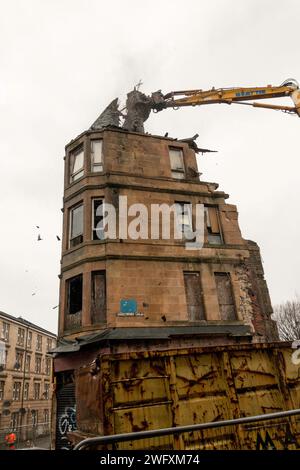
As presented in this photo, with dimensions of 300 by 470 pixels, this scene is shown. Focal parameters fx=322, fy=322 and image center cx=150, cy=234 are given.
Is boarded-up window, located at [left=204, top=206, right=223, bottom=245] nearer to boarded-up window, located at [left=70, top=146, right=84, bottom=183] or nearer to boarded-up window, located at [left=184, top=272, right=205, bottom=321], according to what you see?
boarded-up window, located at [left=184, top=272, right=205, bottom=321]

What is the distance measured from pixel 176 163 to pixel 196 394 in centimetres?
1537

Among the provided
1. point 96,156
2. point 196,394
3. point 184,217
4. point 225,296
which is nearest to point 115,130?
point 96,156

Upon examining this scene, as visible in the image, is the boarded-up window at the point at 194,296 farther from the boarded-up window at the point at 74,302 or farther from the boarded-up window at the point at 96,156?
the boarded-up window at the point at 96,156

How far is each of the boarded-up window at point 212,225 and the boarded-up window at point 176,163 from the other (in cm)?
256

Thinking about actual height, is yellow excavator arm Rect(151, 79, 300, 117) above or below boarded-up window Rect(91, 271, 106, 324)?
above

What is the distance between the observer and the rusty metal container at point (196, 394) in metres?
5.66

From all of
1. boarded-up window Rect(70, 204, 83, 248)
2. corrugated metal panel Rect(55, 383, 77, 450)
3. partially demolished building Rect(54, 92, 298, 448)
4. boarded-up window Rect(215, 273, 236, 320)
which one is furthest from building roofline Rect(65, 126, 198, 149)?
corrugated metal panel Rect(55, 383, 77, 450)

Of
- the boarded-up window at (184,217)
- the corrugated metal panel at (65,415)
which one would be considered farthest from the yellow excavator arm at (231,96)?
the corrugated metal panel at (65,415)

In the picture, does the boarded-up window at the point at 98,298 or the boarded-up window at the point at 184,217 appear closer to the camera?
the boarded-up window at the point at 98,298

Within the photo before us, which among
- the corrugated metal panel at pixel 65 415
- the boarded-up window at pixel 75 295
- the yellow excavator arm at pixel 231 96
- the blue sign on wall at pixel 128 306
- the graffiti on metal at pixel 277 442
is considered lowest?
the graffiti on metal at pixel 277 442

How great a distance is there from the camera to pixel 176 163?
1956 cm

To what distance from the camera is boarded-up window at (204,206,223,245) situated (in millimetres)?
17812

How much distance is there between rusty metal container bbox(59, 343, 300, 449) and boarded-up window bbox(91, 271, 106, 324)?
761cm

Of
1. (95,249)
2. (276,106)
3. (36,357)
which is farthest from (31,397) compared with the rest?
(276,106)
